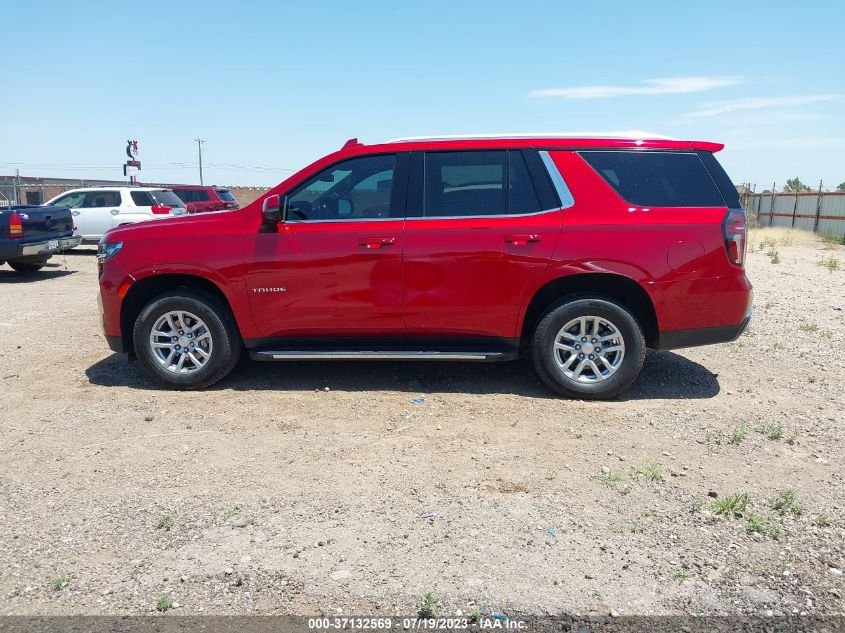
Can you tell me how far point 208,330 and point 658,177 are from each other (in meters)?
3.81

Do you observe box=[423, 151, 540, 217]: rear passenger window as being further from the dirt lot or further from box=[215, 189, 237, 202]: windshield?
box=[215, 189, 237, 202]: windshield

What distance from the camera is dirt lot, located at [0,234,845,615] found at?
10.5 ft

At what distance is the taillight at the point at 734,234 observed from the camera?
554 cm

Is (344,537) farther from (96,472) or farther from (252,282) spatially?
(252,282)

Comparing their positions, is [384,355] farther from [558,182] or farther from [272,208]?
[558,182]

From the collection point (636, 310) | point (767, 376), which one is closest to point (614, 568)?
point (636, 310)

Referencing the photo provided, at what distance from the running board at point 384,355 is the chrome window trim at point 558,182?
1248mm

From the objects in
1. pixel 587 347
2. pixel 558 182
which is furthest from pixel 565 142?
pixel 587 347

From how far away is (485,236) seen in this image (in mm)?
5633

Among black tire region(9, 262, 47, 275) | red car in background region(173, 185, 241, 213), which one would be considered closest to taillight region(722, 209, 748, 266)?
black tire region(9, 262, 47, 275)

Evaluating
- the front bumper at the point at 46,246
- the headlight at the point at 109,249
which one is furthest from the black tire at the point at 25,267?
the headlight at the point at 109,249

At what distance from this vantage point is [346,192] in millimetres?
5863

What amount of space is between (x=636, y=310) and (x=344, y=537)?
10.8 feet

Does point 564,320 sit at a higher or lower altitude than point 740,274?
lower
